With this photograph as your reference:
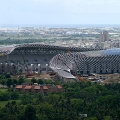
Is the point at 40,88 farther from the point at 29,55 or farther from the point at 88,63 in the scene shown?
the point at 29,55

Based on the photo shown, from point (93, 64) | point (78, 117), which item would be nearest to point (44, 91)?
point (78, 117)

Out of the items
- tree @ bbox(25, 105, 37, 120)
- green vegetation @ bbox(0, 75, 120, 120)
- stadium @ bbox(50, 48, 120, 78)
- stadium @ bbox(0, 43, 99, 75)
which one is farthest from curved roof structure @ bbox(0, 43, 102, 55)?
tree @ bbox(25, 105, 37, 120)

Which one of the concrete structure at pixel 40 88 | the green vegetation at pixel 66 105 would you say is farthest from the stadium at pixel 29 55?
the green vegetation at pixel 66 105

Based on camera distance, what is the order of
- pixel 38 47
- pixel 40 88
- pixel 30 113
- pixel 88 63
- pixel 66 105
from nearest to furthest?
1. pixel 30 113
2. pixel 66 105
3. pixel 40 88
4. pixel 88 63
5. pixel 38 47

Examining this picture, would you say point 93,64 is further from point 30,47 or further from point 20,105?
point 20,105

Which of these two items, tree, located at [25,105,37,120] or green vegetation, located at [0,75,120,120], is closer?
tree, located at [25,105,37,120]

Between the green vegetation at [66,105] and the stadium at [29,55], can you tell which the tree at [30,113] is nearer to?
the green vegetation at [66,105]

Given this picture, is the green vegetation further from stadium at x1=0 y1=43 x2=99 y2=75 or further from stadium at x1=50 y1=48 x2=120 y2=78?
stadium at x1=0 y1=43 x2=99 y2=75

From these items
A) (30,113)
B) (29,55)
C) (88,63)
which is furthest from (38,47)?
(30,113)
